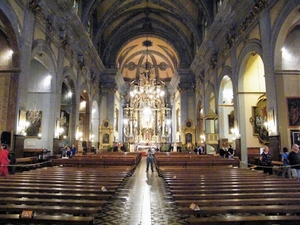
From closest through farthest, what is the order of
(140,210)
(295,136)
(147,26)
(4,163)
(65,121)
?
(140,210), (4,163), (295,136), (65,121), (147,26)

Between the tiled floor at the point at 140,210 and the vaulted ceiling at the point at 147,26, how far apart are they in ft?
44.3

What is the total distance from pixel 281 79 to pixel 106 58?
17.9m

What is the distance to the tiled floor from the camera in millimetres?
3562

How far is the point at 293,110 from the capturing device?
27.9 ft

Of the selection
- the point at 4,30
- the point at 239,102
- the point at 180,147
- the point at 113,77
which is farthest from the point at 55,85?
the point at 180,147

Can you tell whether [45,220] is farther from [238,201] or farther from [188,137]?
[188,137]

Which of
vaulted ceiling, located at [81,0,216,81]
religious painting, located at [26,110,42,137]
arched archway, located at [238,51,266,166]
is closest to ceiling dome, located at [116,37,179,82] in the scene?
vaulted ceiling, located at [81,0,216,81]

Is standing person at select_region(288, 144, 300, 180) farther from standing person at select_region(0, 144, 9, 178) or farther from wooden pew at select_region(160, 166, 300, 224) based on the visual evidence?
standing person at select_region(0, 144, 9, 178)

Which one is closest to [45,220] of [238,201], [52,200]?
[52,200]

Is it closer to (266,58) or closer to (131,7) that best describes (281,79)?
(266,58)

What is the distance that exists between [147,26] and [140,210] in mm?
21789

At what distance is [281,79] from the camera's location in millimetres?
8688

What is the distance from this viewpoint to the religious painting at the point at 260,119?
11086 millimetres

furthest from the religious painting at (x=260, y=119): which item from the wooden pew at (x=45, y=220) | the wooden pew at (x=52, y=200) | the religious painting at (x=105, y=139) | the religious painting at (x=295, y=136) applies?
the religious painting at (x=105, y=139)
